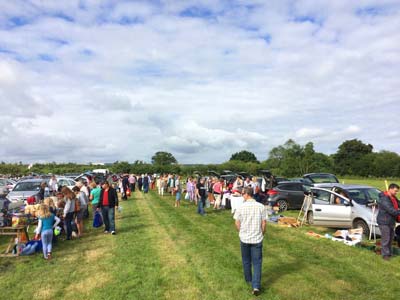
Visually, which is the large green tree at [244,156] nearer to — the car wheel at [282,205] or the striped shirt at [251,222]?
the car wheel at [282,205]

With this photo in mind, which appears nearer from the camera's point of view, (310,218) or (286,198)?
(310,218)

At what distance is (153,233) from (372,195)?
7.96m

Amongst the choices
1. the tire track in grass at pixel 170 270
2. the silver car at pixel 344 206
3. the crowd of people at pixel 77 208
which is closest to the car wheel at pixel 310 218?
the silver car at pixel 344 206

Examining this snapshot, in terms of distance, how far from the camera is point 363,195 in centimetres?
1322

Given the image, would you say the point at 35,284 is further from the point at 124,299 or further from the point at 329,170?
the point at 329,170

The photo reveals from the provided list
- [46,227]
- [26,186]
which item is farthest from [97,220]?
[26,186]

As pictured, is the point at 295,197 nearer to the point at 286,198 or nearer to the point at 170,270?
the point at 286,198

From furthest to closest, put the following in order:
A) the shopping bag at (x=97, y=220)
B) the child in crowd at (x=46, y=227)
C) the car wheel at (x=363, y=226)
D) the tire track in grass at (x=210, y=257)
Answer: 1. the shopping bag at (x=97, y=220)
2. the car wheel at (x=363, y=226)
3. the child in crowd at (x=46, y=227)
4. the tire track in grass at (x=210, y=257)

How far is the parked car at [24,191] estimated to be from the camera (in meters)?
17.3

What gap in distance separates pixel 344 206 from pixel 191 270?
277 inches

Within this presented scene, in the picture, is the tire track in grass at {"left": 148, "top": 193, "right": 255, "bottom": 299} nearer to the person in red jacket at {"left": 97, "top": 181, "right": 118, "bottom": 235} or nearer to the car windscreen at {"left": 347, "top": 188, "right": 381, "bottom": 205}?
the person in red jacket at {"left": 97, "top": 181, "right": 118, "bottom": 235}

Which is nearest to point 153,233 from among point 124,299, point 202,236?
point 202,236

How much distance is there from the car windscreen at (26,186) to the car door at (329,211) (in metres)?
13.6

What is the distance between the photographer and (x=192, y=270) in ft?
27.0
